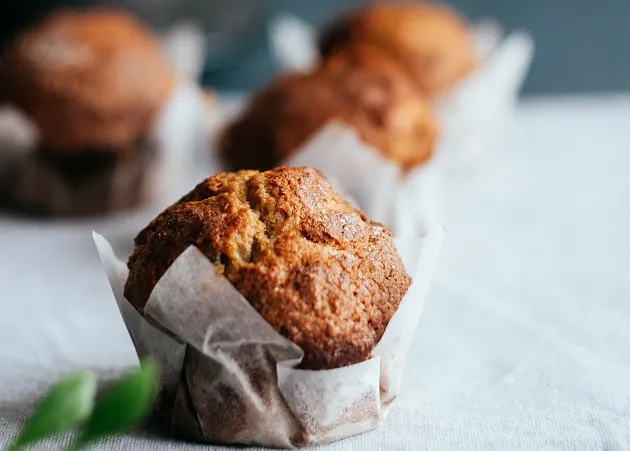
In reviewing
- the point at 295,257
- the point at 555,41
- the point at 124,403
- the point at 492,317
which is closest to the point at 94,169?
the point at 492,317

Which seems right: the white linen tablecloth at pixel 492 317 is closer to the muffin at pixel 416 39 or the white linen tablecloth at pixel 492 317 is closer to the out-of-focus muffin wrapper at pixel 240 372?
the out-of-focus muffin wrapper at pixel 240 372

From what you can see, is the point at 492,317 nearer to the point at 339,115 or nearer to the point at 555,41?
the point at 339,115

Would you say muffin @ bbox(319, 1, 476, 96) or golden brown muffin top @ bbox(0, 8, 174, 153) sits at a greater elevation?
muffin @ bbox(319, 1, 476, 96)

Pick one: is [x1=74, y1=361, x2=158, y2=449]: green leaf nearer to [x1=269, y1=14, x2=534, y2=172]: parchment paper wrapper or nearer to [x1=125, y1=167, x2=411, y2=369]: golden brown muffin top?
[x1=125, y1=167, x2=411, y2=369]: golden brown muffin top

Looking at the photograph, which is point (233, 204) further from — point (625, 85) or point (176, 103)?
point (625, 85)

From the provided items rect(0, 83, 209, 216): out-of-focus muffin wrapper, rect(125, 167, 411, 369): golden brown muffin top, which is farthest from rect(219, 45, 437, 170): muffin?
rect(125, 167, 411, 369): golden brown muffin top

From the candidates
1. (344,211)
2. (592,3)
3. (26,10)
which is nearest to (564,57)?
(592,3)
